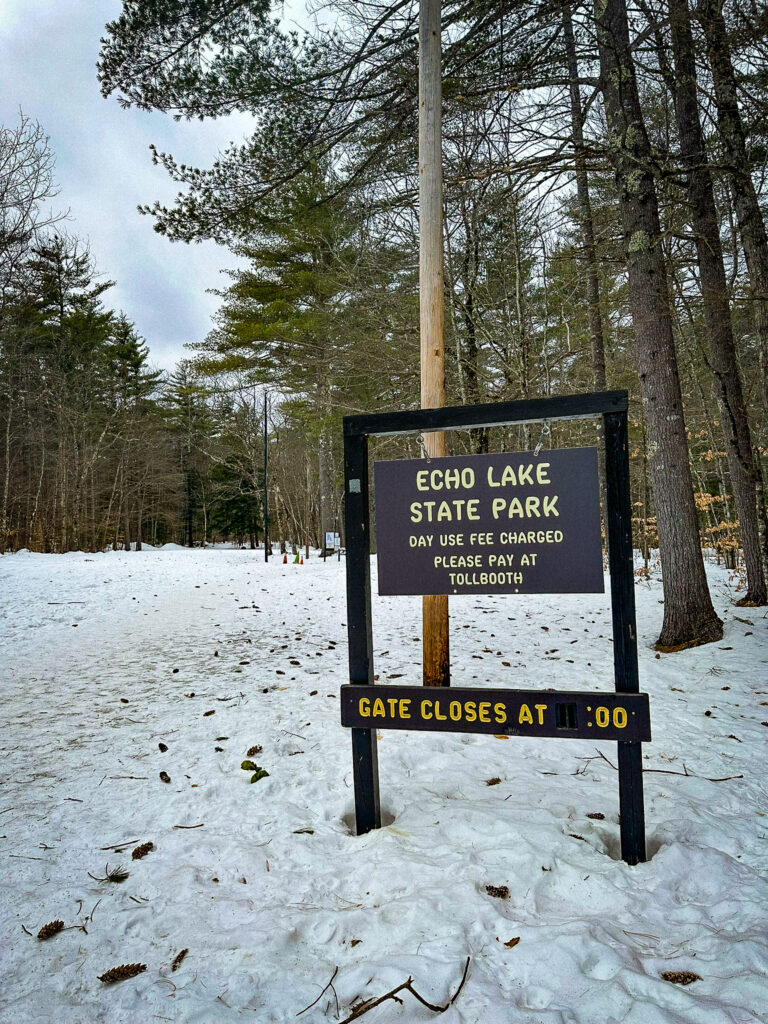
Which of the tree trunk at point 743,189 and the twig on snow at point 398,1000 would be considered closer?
the twig on snow at point 398,1000

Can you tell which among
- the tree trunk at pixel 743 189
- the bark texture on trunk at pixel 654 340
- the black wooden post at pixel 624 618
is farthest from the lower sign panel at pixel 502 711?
the tree trunk at pixel 743 189

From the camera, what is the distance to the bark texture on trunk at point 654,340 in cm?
561

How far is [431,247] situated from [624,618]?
334cm

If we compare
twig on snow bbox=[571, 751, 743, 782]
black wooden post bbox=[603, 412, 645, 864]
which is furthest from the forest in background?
black wooden post bbox=[603, 412, 645, 864]

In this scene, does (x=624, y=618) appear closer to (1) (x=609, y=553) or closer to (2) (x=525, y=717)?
(1) (x=609, y=553)

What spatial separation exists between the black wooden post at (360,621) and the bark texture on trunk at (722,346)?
6045mm

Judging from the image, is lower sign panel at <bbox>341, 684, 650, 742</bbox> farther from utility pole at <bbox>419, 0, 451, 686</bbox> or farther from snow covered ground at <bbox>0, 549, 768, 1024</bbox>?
utility pole at <bbox>419, 0, 451, 686</bbox>

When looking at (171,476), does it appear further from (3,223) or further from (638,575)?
(638,575)

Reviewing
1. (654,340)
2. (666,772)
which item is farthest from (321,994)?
(654,340)

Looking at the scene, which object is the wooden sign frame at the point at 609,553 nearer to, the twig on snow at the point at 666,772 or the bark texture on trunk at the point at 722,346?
the twig on snow at the point at 666,772

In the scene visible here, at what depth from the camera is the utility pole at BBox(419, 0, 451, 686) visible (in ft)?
14.1

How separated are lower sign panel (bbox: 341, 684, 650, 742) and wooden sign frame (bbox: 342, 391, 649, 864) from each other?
2 centimetres

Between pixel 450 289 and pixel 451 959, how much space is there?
27.7 feet

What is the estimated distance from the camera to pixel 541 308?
1063 centimetres
